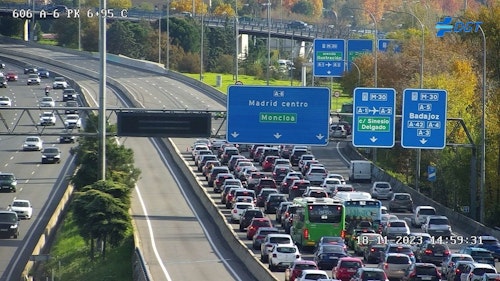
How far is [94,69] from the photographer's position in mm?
140625

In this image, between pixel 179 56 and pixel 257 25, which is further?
pixel 257 25

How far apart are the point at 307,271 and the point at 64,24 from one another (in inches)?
5316

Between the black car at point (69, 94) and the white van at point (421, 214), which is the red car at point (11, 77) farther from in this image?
the white van at point (421, 214)

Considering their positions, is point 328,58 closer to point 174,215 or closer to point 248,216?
point 174,215

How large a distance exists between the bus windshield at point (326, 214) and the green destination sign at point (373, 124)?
3412 mm

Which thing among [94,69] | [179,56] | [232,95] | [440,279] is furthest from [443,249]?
[179,56]

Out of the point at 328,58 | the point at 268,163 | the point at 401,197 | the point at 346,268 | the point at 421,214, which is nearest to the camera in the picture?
the point at 346,268

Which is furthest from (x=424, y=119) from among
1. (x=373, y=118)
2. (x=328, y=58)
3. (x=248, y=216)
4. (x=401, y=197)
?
(x=328, y=58)

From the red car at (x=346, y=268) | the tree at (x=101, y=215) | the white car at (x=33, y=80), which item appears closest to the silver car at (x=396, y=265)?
the red car at (x=346, y=268)

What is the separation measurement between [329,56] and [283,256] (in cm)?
4408

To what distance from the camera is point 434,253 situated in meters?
50.5

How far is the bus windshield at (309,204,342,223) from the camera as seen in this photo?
180ft

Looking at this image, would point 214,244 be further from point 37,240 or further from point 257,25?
point 257,25

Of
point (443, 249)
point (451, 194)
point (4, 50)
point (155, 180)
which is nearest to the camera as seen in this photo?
point (443, 249)
